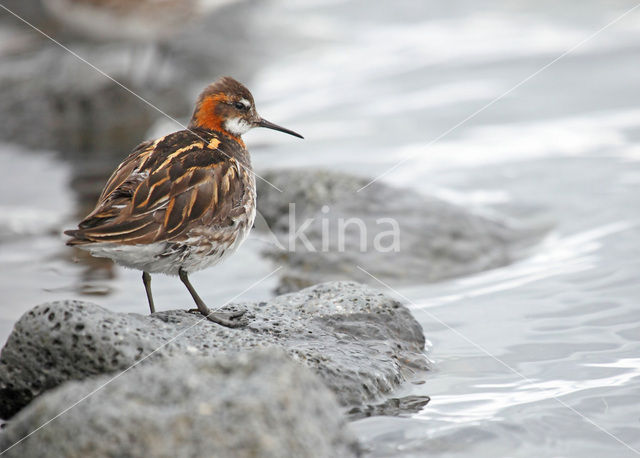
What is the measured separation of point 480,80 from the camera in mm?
13367

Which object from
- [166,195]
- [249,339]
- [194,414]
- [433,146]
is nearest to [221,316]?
[249,339]

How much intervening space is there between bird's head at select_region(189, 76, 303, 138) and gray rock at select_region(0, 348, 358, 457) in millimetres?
3224

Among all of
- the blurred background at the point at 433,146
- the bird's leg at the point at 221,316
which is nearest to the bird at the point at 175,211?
the bird's leg at the point at 221,316

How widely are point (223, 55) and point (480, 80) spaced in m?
4.96

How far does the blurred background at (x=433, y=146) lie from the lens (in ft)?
19.1

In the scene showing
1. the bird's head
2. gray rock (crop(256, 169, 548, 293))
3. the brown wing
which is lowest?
gray rock (crop(256, 169, 548, 293))

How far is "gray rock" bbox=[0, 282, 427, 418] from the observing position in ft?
→ 16.1

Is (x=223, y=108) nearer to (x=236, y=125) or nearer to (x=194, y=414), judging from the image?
(x=236, y=125)

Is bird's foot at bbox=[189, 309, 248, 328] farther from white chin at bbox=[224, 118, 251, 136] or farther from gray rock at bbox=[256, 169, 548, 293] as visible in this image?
gray rock at bbox=[256, 169, 548, 293]

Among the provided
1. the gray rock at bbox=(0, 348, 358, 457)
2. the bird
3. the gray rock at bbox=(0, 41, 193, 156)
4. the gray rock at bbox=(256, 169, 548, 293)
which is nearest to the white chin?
the bird

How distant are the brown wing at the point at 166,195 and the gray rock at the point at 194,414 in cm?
147

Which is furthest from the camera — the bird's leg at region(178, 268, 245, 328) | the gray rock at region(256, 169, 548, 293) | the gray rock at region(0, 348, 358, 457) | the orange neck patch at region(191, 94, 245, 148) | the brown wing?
the gray rock at region(256, 169, 548, 293)

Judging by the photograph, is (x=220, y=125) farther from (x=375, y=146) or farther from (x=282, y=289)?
(x=375, y=146)

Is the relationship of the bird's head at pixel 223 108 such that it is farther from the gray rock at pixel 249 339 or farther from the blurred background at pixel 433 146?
the blurred background at pixel 433 146
